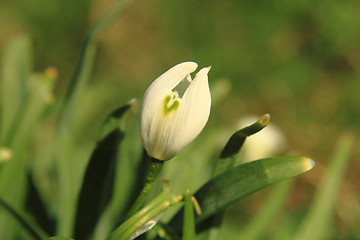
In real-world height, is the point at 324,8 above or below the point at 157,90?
below

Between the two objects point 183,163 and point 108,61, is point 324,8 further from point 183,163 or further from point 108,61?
point 183,163

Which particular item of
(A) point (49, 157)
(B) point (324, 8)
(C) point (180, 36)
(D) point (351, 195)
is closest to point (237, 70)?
(C) point (180, 36)

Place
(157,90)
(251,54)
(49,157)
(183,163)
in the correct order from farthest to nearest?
1. (251,54)
2. (49,157)
3. (183,163)
4. (157,90)

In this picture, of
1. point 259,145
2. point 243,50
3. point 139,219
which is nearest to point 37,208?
point 139,219

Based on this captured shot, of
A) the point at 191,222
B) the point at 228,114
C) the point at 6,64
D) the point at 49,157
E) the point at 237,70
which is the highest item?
the point at 6,64

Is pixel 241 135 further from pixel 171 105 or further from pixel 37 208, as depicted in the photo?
pixel 37 208

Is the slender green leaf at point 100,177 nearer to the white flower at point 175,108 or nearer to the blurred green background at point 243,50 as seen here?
the white flower at point 175,108

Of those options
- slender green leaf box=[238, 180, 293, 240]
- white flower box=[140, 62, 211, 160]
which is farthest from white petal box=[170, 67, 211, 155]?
slender green leaf box=[238, 180, 293, 240]

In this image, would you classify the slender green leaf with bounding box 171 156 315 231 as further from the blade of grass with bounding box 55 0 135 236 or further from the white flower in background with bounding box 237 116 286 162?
the white flower in background with bounding box 237 116 286 162
